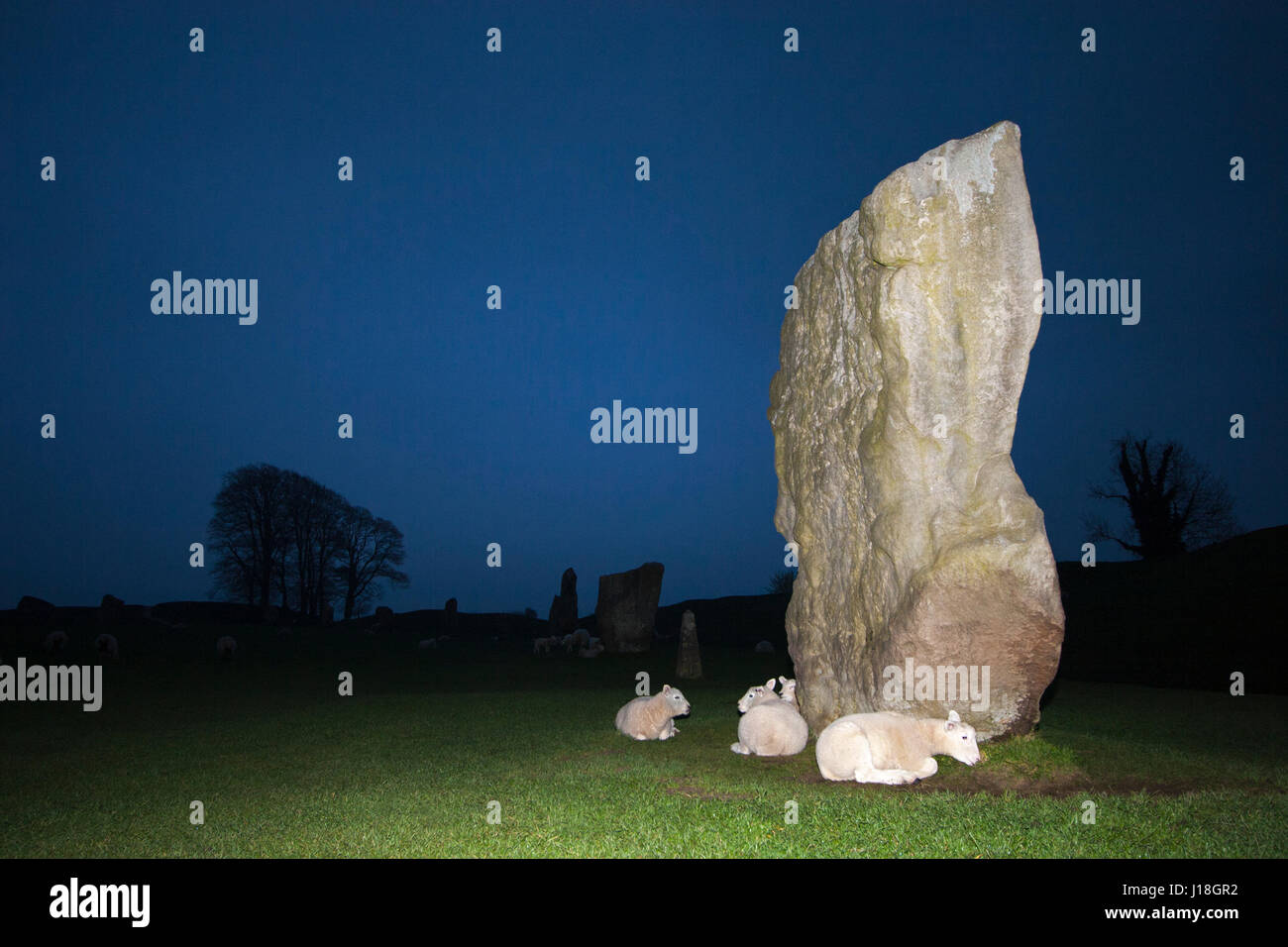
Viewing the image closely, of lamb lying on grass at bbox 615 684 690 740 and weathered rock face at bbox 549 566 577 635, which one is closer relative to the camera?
lamb lying on grass at bbox 615 684 690 740

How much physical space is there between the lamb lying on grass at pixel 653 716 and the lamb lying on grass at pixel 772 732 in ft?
4.69

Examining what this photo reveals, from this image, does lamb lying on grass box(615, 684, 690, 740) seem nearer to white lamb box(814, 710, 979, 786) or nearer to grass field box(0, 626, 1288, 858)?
grass field box(0, 626, 1288, 858)

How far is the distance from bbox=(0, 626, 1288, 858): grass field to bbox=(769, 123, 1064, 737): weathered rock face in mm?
1026

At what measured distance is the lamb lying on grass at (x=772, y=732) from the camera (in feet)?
32.0

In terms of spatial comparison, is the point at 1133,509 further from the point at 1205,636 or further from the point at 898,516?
the point at 898,516

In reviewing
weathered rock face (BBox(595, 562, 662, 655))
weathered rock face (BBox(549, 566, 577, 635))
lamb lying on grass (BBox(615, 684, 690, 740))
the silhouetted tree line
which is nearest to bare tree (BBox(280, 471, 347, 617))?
the silhouetted tree line

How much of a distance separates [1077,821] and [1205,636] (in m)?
21.0

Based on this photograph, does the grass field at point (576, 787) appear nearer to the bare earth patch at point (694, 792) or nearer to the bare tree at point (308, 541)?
the bare earth patch at point (694, 792)

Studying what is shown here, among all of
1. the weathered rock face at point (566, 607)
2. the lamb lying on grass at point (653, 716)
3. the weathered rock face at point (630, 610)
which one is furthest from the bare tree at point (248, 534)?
the lamb lying on grass at point (653, 716)

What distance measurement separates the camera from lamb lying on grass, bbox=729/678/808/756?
9.74 metres

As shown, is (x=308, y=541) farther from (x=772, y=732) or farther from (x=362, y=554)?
(x=772, y=732)

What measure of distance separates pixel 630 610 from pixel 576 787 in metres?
21.0

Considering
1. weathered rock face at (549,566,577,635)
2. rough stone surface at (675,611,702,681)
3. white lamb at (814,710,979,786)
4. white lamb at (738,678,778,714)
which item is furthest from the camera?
weathered rock face at (549,566,577,635)

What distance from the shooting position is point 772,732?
32.0 ft
